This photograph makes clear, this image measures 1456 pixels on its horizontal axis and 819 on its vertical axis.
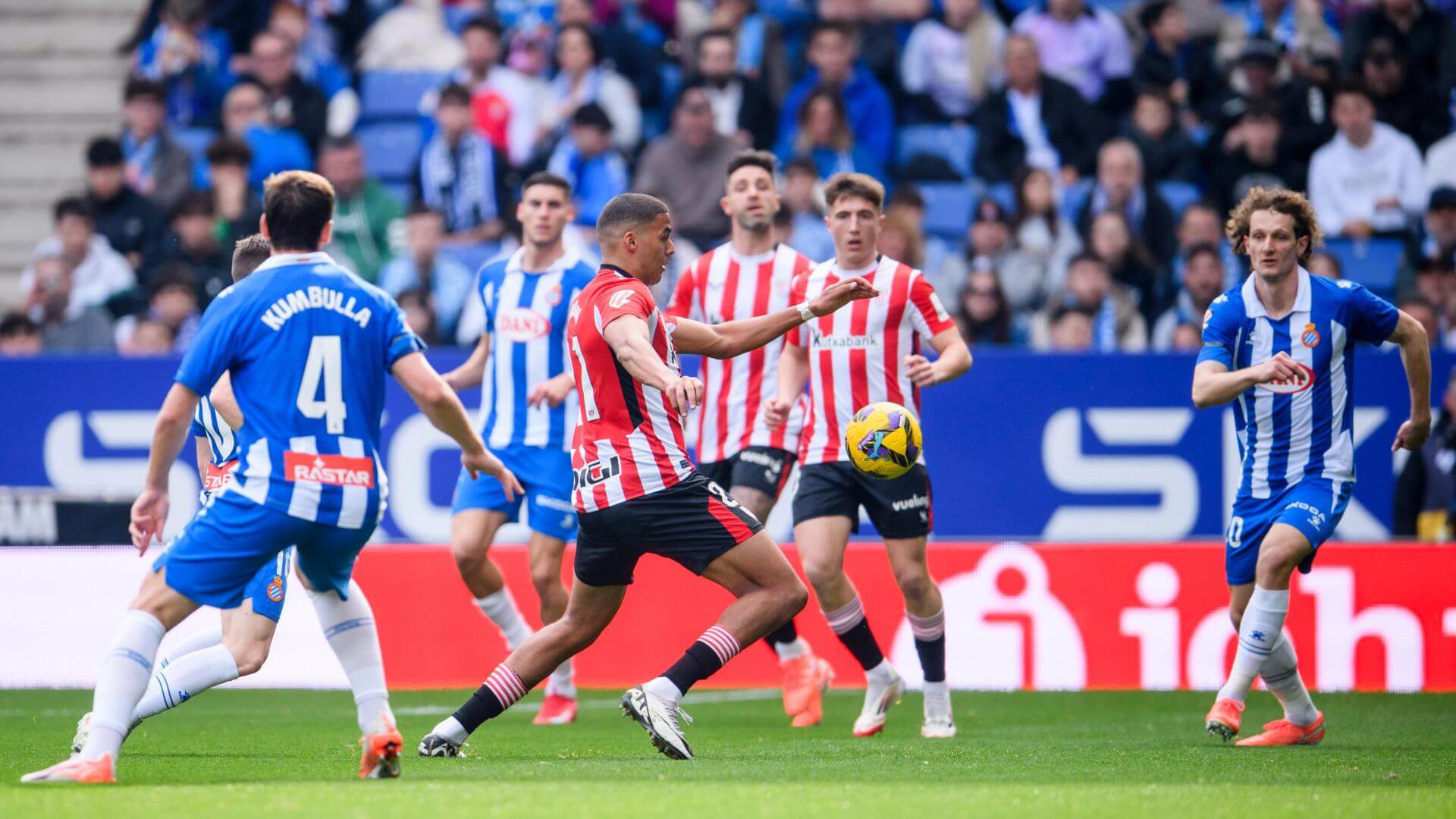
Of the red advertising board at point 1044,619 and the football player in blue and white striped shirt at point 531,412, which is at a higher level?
the football player in blue and white striped shirt at point 531,412

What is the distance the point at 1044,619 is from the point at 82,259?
29.4 feet

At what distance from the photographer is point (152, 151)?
631 inches

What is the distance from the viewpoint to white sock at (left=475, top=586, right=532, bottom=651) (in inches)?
356

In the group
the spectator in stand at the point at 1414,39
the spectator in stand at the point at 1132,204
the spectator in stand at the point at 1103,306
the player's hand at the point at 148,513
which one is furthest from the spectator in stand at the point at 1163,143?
the player's hand at the point at 148,513

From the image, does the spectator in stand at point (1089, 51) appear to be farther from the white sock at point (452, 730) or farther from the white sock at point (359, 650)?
the white sock at point (359, 650)

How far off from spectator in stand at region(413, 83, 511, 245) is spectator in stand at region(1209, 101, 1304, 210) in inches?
236

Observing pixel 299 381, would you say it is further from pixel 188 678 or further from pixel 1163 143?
pixel 1163 143

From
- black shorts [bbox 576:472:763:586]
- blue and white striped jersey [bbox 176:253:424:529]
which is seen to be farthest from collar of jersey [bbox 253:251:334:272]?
black shorts [bbox 576:472:763:586]

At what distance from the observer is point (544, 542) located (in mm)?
8977

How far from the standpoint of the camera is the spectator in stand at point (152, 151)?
1578 centimetres

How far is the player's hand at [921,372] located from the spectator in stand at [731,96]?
767 centimetres

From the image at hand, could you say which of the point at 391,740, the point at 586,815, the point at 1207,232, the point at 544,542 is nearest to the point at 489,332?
the point at 544,542

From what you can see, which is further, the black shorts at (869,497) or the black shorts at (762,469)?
the black shorts at (762,469)

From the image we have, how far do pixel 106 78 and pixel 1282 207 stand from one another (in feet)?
45.0
